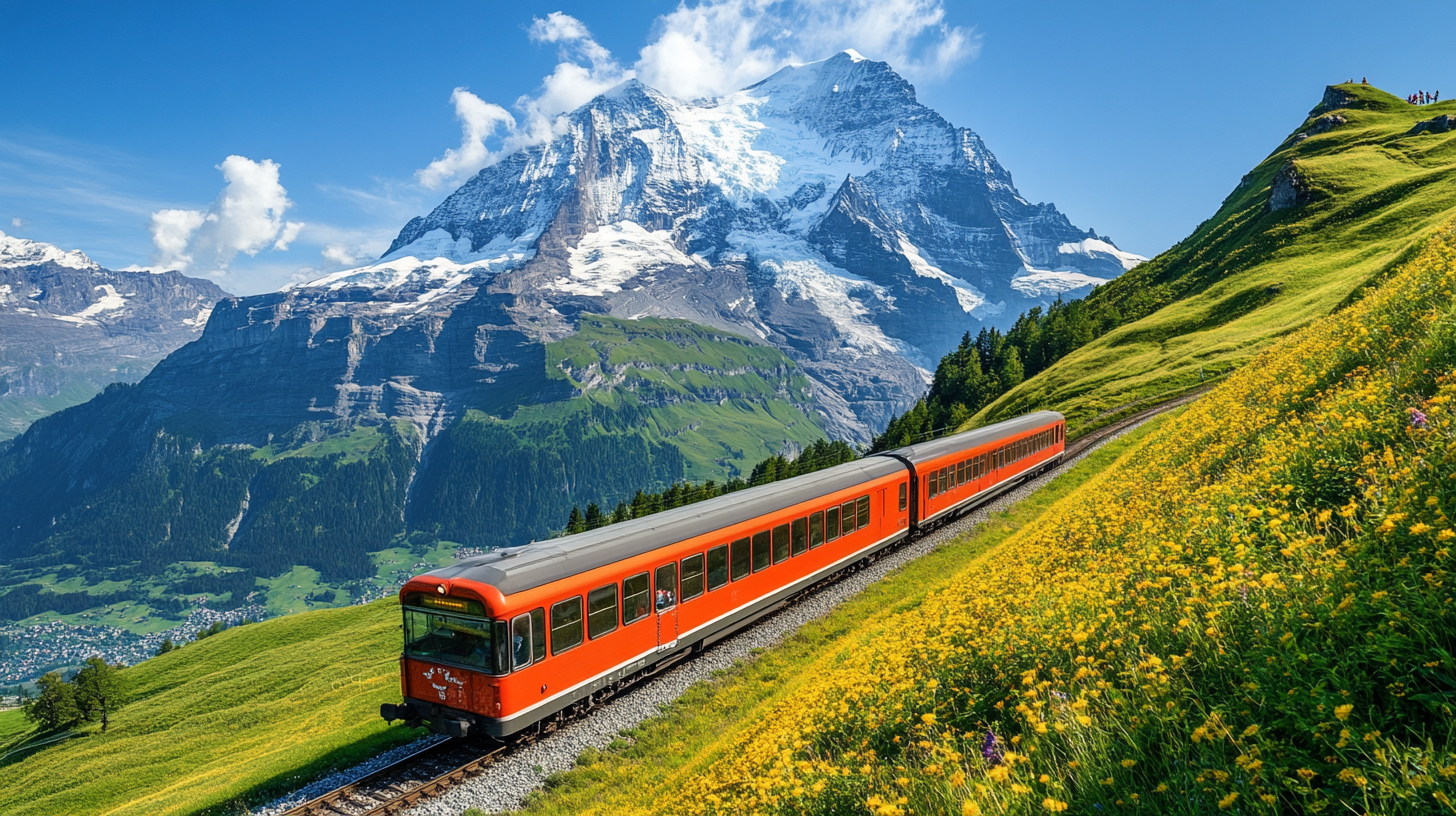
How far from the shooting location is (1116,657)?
6.71 m

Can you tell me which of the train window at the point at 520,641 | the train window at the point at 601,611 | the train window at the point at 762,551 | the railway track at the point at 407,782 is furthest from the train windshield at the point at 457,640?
the train window at the point at 762,551

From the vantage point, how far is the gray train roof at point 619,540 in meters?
16.3

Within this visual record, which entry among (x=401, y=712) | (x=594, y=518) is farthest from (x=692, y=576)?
(x=594, y=518)

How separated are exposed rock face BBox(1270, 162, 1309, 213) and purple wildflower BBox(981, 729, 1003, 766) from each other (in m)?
113

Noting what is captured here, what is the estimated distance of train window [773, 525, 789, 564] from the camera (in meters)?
23.1

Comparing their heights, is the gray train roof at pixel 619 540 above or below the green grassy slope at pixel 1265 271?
below

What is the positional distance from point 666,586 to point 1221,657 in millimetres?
15234

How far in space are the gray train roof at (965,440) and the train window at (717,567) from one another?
43.7ft

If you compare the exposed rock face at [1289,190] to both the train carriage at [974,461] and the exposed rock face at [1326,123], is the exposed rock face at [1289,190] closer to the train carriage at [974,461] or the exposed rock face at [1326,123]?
the exposed rock face at [1326,123]

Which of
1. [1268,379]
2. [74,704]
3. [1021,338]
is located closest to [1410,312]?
[1268,379]

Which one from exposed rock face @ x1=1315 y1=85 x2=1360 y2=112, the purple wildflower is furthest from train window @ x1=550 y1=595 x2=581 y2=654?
exposed rock face @ x1=1315 y1=85 x2=1360 y2=112

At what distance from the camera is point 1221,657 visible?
17.5ft

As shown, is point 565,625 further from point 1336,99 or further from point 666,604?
point 1336,99

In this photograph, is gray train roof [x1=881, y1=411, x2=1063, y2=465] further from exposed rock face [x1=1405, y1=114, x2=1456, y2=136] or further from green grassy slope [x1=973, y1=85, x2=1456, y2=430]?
exposed rock face [x1=1405, y1=114, x2=1456, y2=136]
